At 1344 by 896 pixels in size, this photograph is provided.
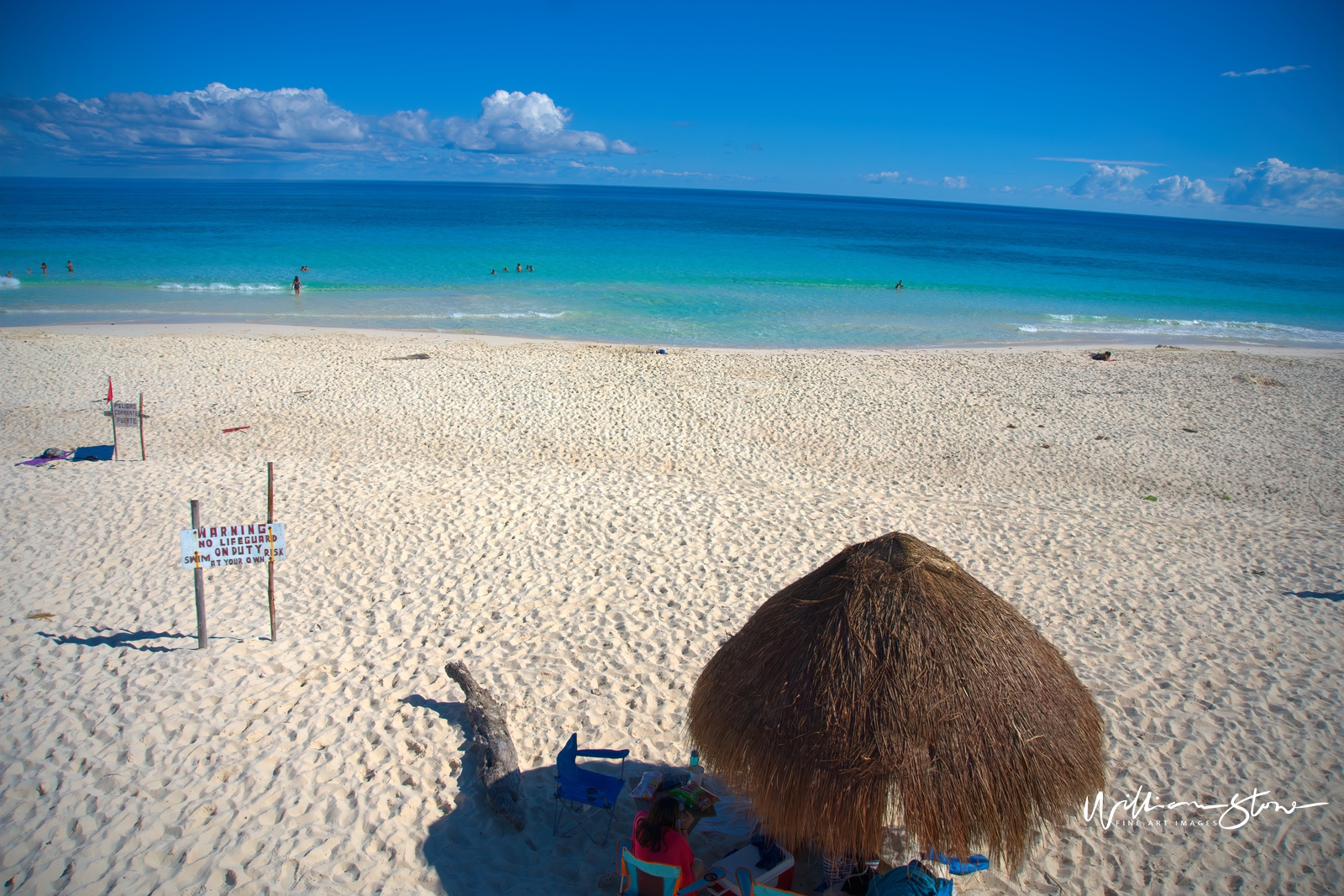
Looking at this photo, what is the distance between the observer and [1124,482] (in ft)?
35.7

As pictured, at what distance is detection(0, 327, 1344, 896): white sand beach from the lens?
4246mm

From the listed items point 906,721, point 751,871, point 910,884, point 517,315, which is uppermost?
point 517,315

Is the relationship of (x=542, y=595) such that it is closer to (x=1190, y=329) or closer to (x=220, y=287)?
(x=220, y=287)

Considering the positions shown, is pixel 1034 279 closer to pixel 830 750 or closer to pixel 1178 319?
pixel 1178 319

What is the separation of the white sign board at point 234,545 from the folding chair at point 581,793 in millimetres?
3011

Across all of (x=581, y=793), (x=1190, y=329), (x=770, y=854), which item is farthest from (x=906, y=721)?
(x=1190, y=329)

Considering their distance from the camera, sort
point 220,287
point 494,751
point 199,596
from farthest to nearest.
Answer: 1. point 220,287
2. point 199,596
3. point 494,751

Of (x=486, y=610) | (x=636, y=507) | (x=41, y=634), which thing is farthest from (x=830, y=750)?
(x=41, y=634)

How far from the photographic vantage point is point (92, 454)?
10.1 m

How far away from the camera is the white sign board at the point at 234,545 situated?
555 cm

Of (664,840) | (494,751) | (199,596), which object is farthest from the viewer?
(199,596)

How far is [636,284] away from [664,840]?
3230 cm

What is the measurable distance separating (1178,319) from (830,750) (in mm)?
34612

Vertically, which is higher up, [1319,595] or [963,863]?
[1319,595]
